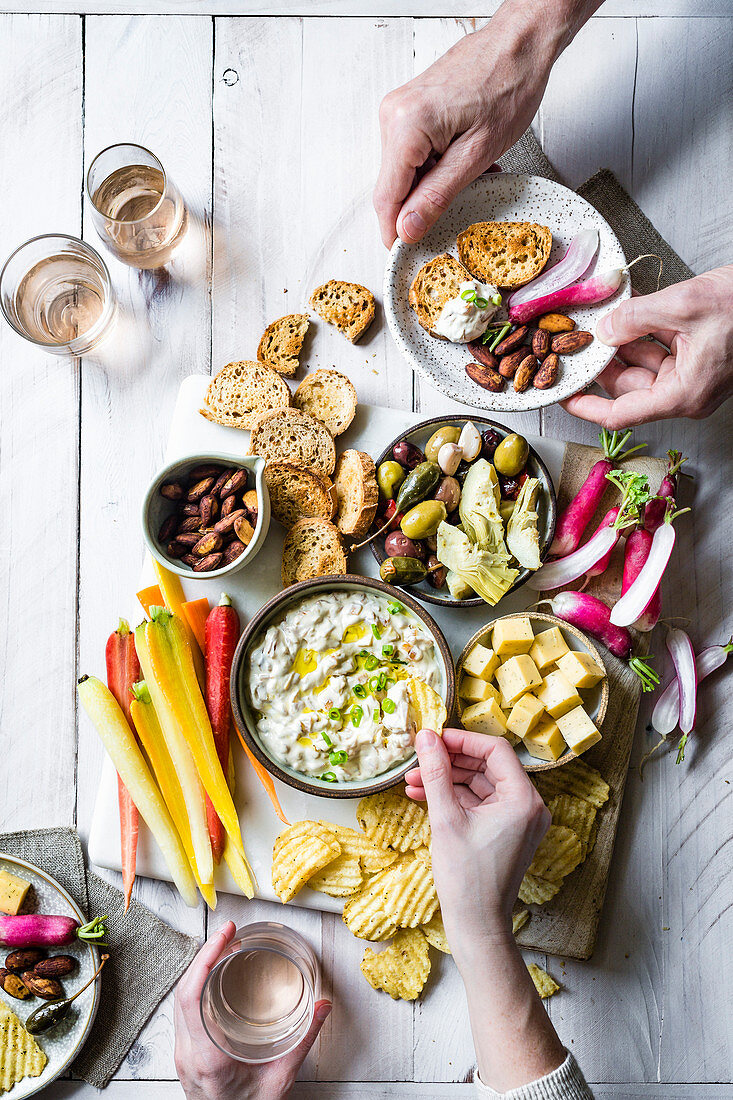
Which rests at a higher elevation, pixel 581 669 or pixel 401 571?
pixel 401 571

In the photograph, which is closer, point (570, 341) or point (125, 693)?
point (570, 341)

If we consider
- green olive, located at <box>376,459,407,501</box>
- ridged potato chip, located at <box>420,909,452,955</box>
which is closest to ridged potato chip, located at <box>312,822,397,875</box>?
ridged potato chip, located at <box>420,909,452,955</box>

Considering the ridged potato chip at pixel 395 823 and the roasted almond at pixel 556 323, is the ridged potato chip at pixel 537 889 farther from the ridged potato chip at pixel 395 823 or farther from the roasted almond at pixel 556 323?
the roasted almond at pixel 556 323

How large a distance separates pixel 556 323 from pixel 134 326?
3.30ft

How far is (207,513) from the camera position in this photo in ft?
5.90

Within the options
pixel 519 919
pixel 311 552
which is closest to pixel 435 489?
pixel 311 552

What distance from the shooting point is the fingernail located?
1.78 meters

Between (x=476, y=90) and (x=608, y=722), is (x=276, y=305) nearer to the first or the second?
(x=476, y=90)

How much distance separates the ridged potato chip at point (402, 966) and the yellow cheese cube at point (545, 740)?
498 mm

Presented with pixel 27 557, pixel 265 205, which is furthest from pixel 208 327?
pixel 27 557

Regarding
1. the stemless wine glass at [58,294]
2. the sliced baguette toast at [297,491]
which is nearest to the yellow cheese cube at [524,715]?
the sliced baguette toast at [297,491]

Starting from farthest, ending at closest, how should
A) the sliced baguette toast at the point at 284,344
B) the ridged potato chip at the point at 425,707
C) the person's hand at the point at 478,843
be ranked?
the sliced baguette toast at the point at 284,344
the ridged potato chip at the point at 425,707
the person's hand at the point at 478,843

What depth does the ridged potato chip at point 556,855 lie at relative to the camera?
1.80m

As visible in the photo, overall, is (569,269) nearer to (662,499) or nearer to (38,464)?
(662,499)
